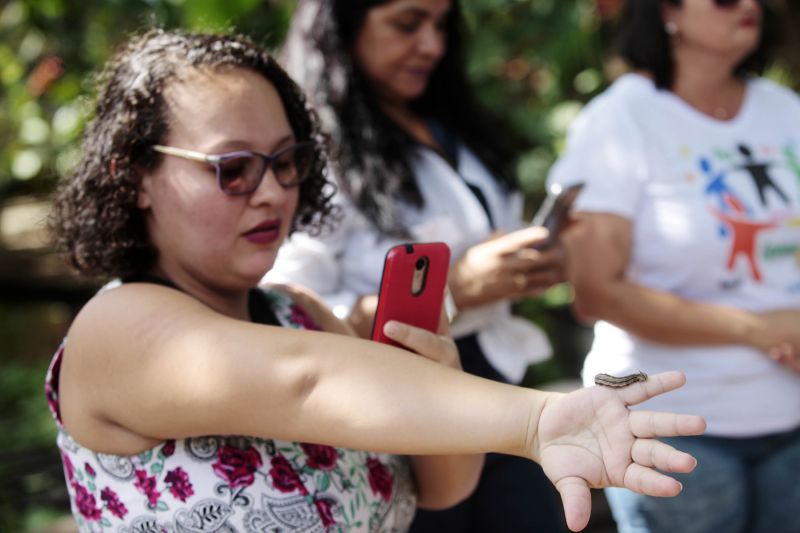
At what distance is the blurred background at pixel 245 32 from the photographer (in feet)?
13.1

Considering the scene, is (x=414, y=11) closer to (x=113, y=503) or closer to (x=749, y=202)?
(x=749, y=202)

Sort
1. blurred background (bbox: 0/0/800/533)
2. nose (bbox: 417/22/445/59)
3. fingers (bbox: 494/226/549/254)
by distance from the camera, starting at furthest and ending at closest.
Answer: blurred background (bbox: 0/0/800/533) < nose (bbox: 417/22/445/59) < fingers (bbox: 494/226/549/254)

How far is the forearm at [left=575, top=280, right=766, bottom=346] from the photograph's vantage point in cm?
225

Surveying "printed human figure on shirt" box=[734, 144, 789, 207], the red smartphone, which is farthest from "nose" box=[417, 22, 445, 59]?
the red smartphone

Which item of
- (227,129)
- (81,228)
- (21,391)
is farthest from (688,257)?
(21,391)

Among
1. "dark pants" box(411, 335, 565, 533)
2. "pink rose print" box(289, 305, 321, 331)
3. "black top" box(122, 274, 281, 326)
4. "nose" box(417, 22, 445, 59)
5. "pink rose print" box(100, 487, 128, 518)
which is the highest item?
"nose" box(417, 22, 445, 59)

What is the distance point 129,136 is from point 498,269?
0.98m

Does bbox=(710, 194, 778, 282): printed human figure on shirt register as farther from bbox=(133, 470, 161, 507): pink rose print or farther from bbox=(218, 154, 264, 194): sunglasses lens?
bbox=(133, 470, 161, 507): pink rose print

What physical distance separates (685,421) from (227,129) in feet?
2.70

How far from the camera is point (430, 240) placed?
7.38ft

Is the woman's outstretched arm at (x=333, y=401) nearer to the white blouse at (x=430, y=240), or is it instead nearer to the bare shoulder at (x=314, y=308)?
the bare shoulder at (x=314, y=308)

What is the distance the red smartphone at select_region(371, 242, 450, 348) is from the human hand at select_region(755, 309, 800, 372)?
110 cm

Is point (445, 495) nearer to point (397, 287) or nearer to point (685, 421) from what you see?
point (397, 287)

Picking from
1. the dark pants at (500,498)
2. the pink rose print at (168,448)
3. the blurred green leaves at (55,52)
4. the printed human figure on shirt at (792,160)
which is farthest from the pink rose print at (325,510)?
the blurred green leaves at (55,52)
